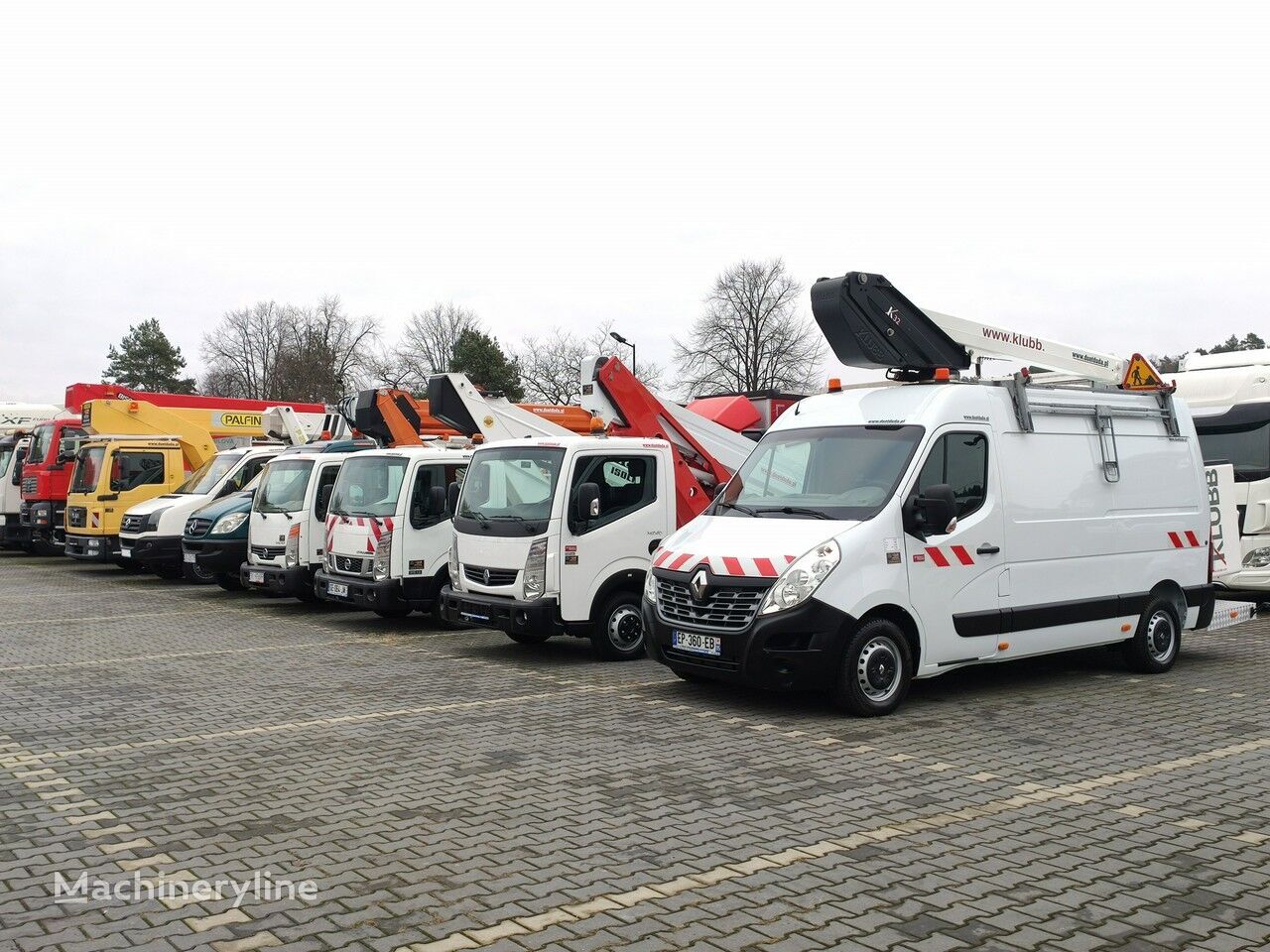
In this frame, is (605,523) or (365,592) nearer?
(605,523)

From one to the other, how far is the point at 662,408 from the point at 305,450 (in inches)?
271

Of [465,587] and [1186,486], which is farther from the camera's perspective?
[465,587]

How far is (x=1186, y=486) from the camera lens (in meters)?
10.8

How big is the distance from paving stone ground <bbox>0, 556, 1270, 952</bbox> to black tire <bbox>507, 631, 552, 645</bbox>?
1.65ft

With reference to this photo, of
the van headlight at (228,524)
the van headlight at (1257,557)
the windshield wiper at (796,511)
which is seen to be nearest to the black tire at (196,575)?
the van headlight at (228,524)

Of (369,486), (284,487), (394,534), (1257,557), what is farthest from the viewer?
(284,487)

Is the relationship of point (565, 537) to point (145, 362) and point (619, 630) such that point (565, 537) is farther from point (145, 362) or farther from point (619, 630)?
point (145, 362)

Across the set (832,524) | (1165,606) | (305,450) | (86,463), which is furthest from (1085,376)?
(86,463)

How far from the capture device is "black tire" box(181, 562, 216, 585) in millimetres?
17797

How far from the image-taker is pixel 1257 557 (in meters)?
14.7

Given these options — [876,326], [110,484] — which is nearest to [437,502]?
[876,326]

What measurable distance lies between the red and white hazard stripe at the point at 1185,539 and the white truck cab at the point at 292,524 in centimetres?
977

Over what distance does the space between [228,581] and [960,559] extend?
1387cm

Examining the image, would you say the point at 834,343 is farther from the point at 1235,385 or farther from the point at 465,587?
the point at 1235,385
